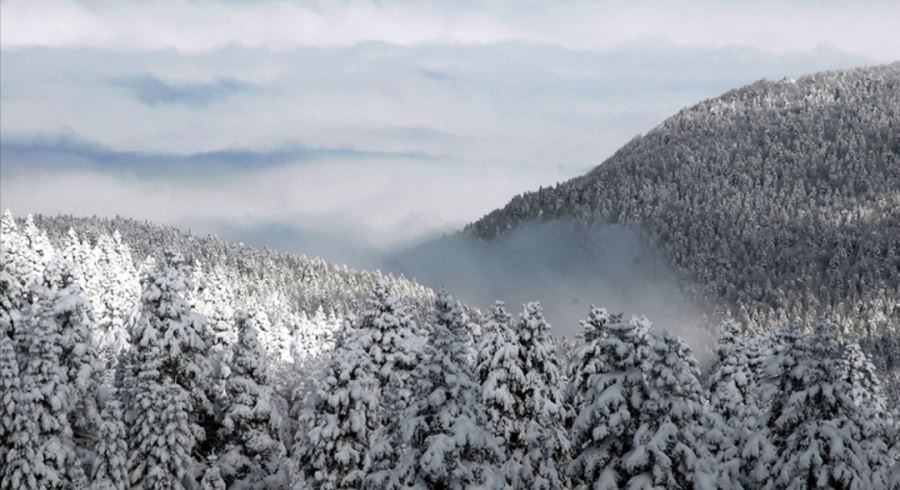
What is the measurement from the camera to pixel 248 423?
4656 cm

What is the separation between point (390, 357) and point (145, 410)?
1141cm

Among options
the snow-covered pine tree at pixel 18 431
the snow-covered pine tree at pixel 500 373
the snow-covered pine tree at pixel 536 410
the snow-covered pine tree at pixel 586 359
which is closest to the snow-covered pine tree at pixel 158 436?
the snow-covered pine tree at pixel 18 431

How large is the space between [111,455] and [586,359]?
22.2m

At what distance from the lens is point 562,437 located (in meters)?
39.4

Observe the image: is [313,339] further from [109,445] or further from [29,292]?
[109,445]

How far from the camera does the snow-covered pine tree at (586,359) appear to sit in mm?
37594

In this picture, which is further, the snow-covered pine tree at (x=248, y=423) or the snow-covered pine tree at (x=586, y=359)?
the snow-covered pine tree at (x=248, y=423)

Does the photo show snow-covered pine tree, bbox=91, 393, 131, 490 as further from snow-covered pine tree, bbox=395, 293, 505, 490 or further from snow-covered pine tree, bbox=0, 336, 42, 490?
snow-covered pine tree, bbox=395, 293, 505, 490

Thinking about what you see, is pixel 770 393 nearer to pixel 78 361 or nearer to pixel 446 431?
pixel 446 431

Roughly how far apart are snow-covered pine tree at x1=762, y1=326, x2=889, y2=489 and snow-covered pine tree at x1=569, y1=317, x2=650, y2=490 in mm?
5044

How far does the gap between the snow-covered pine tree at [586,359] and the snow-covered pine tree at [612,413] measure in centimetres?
339

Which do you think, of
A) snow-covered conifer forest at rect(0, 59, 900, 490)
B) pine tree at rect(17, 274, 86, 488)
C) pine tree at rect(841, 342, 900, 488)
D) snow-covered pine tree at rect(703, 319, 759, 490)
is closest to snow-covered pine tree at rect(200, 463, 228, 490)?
snow-covered conifer forest at rect(0, 59, 900, 490)

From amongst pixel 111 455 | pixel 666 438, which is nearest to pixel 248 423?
pixel 111 455

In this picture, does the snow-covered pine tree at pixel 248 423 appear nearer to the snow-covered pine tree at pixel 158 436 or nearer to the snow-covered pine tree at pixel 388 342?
the snow-covered pine tree at pixel 158 436
